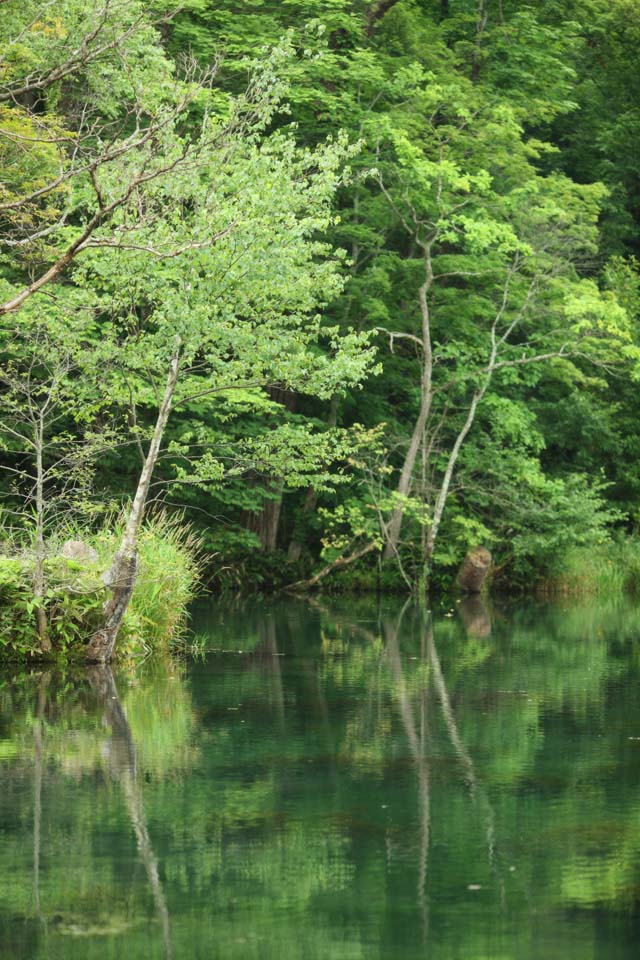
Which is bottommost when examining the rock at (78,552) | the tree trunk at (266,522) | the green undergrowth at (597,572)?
the green undergrowth at (597,572)

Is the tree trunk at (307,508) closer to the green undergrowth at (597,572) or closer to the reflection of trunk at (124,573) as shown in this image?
the green undergrowth at (597,572)

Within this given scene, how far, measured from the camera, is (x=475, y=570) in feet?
91.6

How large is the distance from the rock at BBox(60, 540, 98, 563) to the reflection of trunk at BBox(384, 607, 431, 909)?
10.7 ft

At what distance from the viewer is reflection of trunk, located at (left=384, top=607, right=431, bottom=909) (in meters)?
6.93

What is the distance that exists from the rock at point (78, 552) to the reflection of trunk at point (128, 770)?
1091 mm

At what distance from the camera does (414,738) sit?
1066 cm

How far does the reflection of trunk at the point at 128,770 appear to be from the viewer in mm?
6332

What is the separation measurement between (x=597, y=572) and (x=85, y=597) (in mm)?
16109

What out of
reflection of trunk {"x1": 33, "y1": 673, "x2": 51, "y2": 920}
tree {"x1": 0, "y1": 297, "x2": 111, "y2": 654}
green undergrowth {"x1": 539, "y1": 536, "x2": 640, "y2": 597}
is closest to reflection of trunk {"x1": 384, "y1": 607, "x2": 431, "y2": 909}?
reflection of trunk {"x1": 33, "y1": 673, "x2": 51, "y2": 920}

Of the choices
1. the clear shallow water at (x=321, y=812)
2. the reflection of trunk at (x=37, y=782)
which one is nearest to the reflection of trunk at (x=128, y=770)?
the clear shallow water at (x=321, y=812)

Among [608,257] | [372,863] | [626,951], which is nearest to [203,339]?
[372,863]

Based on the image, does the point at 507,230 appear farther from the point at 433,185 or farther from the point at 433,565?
the point at 433,565

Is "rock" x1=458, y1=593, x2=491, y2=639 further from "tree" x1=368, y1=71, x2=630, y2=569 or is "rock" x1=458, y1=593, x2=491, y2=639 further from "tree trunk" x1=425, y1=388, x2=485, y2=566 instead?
"tree" x1=368, y1=71, x2=630, y2=569

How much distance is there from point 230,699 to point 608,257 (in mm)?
24531
